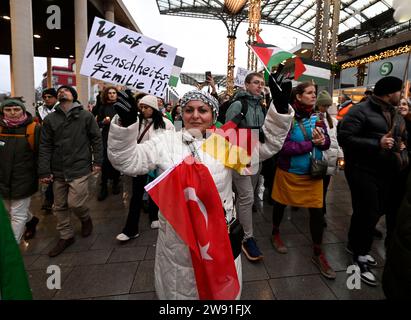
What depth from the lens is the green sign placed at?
12.9 m

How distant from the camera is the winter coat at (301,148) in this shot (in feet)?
9.01

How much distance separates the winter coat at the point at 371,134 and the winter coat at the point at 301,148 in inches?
10.9

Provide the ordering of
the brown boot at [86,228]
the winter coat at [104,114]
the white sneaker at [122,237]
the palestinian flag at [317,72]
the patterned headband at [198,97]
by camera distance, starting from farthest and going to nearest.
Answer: the winter coat at [104,114], the palestinian flag at [317,72], the brown boot at [86,228], the white sneaker at [122,237], the patterned headband at [198,97]

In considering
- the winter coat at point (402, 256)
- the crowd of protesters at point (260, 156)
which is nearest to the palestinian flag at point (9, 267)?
the crowd of protesters at point (260, 156)

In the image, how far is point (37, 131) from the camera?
309 cm

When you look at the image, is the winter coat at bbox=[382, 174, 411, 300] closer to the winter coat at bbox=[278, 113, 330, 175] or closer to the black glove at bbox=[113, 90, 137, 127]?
the black glove at bbox=[113, 90, 137, 127]

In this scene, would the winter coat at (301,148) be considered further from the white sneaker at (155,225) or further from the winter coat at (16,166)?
the winter coat at (16,166)

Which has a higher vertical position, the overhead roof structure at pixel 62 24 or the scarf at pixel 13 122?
the overhead roof structure at pixel 62 24

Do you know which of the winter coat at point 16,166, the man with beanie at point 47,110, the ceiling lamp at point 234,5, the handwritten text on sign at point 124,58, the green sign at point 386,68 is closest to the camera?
the handwritten text on sign at point 124,58

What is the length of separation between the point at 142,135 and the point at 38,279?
6.74 feet

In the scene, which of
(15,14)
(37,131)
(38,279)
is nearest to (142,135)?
(37,131)

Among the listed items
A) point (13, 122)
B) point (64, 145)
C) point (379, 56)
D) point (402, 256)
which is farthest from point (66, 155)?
point (379, 56)

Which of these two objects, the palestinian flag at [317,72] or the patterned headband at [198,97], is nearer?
the patterned headband at [198,97]
